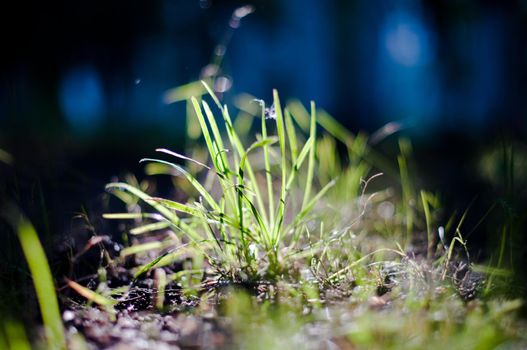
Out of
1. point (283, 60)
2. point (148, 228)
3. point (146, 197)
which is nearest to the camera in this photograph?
point (146, 197)

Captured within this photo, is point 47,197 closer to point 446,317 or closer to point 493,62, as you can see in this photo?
point 446,317

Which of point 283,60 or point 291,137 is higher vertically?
point 291,137

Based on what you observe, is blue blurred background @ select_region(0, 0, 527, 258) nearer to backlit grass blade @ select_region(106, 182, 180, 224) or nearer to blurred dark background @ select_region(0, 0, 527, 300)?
blurred dark background @ select_region(0, 0, 527, 300)

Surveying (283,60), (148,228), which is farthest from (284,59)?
(148,228)

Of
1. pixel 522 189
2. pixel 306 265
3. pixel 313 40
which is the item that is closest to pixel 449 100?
pixel 313 40

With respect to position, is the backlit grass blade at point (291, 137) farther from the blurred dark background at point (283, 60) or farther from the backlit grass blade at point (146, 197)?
the blurred dark background at point (283, 60)

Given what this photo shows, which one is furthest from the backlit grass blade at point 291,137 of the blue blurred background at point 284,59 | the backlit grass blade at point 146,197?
the blue blurred background at point 284,59

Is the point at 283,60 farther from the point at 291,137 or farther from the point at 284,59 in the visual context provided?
the point at 291,137
